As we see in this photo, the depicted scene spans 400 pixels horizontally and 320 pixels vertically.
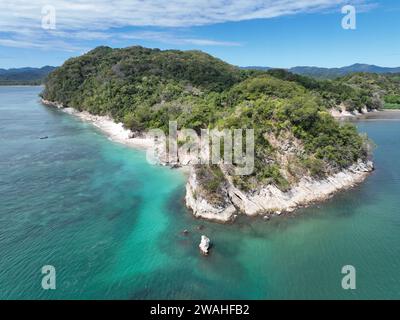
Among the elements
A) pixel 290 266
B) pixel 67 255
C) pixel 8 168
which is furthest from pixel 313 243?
pixel 8 168

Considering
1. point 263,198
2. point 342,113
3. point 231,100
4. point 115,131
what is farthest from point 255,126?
point 342,113

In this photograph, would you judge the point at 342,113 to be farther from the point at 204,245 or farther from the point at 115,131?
the point at 204,245

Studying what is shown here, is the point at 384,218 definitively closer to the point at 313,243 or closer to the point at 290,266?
the point at 313,243

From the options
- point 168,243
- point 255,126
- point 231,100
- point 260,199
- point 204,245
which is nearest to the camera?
point 204,245

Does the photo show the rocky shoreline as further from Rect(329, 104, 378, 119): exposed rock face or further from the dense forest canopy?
Rect(329, 104, 378, 119): exposed rock face

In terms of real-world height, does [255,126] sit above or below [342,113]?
below

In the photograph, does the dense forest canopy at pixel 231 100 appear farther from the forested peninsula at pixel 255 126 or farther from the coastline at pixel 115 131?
the coastline at pixel 115 131
